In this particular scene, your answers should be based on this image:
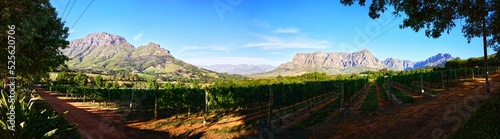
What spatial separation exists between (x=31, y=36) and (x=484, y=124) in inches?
742

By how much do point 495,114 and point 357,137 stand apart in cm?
923

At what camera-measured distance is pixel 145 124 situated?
31.2 metres

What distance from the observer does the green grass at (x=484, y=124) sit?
7.75m

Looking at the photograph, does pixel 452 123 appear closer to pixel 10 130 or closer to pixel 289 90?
pixel 10 130

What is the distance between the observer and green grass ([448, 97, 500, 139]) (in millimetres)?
7751

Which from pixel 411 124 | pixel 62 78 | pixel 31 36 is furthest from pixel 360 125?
pixel 62 78

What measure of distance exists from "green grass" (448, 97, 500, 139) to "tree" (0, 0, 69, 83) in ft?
56.3

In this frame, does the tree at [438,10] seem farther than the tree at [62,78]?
No

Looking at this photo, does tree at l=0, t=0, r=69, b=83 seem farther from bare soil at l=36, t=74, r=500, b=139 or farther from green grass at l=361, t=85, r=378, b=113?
green grass at l=361, t=85, r=378, b=113

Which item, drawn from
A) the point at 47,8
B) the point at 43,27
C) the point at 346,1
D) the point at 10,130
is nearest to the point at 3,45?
the point at 43,27

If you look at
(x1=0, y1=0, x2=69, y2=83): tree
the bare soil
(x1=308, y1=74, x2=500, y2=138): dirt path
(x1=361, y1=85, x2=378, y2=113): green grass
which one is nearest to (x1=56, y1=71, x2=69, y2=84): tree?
the bare soil

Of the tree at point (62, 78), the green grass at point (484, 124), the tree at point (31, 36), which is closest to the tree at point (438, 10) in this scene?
the green grass at point (484, 124)

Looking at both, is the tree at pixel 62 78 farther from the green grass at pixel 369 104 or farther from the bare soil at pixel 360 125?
the green grass at pixel 369 104

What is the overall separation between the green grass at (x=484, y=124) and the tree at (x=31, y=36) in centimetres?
1716
